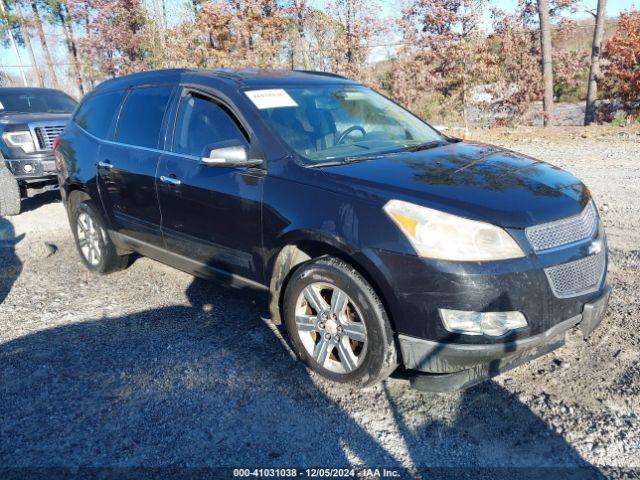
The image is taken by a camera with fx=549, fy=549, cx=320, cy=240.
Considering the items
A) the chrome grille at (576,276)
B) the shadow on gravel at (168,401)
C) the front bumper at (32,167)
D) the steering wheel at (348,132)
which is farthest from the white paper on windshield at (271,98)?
the front bumper at (32,167)

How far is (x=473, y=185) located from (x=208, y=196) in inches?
71.7

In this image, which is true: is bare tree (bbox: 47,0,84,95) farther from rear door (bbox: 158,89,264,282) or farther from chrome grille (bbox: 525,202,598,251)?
chrome grille (bbox: 525,202,598,251)

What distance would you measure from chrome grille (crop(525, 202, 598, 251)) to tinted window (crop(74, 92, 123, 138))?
12.7ft

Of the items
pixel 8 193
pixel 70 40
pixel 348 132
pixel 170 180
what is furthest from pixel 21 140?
pixel 70 40

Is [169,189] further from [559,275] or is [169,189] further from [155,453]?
[559,275]

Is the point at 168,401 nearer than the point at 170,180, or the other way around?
the point at 168,401

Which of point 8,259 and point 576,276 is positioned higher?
point 576,276

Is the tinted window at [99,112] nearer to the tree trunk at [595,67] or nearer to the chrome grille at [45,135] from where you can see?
the chrome grille at [45,135]

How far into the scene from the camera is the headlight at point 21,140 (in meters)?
8.32

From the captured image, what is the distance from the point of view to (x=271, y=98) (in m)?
3.94

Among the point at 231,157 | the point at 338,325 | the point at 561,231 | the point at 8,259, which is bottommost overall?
the point at 8,259

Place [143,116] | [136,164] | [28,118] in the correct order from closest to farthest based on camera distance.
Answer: [136,164] < [143,116] < [28,118]

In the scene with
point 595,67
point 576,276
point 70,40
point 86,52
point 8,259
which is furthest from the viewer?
point 70,40

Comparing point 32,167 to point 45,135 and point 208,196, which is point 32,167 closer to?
point 45,135
